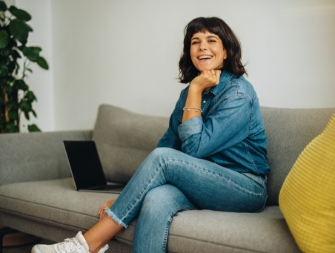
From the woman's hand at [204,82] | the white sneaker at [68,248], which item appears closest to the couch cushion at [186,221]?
the white sneaker at [68,248]

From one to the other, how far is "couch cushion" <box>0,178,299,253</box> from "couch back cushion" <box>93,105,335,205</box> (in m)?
0.22

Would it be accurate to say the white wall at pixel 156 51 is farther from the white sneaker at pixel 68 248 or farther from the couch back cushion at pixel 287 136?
the white sneaker at pixel 68 248

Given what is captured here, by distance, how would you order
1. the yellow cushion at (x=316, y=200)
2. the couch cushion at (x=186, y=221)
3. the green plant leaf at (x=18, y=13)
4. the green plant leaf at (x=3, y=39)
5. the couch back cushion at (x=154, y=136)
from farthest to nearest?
the green plant leaf at (x=18, y=13) → the green plant leaf at (x=3, y=39) → the couch back cushion at (x=154, y=136) → the couch cushion at (x=186, y=221) → the yellow cushion at (x=316, y=200)

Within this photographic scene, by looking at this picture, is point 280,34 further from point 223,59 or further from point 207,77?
point 207,77

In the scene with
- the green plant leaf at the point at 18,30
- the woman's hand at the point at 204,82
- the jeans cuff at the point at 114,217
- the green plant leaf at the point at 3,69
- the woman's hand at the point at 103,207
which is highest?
the green plant leaf at the point at 18,30

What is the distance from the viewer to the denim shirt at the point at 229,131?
1.66 m

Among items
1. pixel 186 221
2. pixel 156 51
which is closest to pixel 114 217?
pixel 186 221

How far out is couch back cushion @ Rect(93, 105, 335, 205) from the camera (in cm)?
185

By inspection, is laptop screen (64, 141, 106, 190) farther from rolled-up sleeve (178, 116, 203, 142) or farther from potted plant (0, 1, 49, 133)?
potted plant (0, 1, 49, 133)

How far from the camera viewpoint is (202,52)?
73.7 inches

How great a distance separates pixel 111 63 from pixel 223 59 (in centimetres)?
141

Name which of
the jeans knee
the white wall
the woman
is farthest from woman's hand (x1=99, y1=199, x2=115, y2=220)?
the white wall

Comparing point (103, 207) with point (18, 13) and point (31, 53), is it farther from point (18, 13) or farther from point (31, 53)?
point (18, 13)

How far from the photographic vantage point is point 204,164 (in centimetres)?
159
